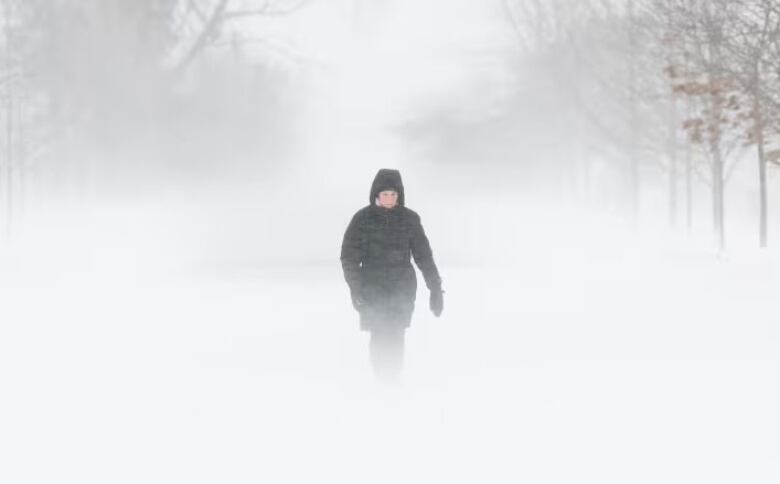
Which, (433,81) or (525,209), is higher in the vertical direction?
(433,81)

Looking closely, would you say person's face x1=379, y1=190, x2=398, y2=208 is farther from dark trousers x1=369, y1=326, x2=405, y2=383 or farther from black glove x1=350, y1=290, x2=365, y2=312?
dark trousers x1=369, y1=326, x2=405, y2=383

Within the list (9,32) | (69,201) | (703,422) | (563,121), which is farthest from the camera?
(563,121)

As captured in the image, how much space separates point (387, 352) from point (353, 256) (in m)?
0.72

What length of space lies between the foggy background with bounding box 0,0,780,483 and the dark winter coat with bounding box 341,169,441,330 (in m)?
0.59

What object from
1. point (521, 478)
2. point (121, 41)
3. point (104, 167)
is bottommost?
point (521, 478)

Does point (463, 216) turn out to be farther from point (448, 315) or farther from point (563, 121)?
point (448, 315)

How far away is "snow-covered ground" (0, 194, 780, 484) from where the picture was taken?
689cm

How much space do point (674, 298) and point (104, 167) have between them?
1548 inches

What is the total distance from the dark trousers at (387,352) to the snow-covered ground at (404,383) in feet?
0.39

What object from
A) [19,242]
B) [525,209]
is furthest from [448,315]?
[525,209]

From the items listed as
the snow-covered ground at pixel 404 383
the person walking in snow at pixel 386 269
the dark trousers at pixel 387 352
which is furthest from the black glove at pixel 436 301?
the snow-covered ground at pixel 404 383

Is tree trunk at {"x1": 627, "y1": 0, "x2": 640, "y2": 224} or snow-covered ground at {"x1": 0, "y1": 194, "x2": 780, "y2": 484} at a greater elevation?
tree trunk at {"x1": 627, "y1": 0, "x2": 640, "y2": 224}

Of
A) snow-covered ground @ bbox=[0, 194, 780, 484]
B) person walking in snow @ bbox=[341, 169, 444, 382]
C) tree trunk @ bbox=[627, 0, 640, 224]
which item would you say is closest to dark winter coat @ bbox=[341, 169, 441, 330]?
person walking in snow @ bbox=[341, 169, 444, 382]

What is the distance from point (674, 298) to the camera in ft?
51.1
